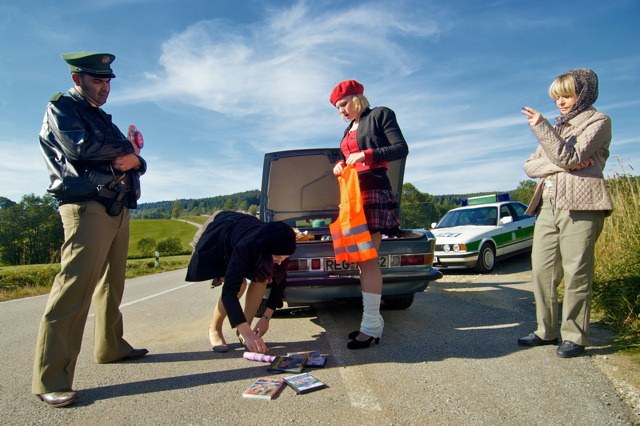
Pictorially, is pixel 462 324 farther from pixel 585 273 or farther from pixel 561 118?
pixel 561 118

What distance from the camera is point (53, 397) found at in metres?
2.53

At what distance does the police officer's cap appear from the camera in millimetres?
2922

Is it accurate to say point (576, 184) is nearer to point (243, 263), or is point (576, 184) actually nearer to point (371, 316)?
point (371, 316)

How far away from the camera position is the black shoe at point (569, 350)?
3.04 meters

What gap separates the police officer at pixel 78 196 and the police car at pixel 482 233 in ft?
24.7

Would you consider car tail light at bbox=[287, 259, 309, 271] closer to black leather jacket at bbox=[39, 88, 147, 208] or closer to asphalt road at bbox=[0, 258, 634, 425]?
asphalt road at bbox=[0, 258, 634, 425]

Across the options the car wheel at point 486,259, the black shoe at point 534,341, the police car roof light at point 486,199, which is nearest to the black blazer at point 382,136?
the black shoe at point 534,341

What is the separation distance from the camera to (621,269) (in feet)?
14.6

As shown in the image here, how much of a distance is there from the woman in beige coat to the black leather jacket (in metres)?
3.12

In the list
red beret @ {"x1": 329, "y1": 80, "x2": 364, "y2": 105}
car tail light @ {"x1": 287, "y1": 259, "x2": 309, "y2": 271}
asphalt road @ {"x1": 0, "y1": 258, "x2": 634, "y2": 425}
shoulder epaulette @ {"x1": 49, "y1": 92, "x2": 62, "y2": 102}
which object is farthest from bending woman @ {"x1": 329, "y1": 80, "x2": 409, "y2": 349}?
shoulder epaulette @ {"x1": 49, "y1": 92, "x2": 62, "y2": 102}

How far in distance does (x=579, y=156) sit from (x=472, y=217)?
7.90 meters

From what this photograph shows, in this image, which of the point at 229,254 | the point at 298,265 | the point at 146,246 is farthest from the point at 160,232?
the point at 229,254

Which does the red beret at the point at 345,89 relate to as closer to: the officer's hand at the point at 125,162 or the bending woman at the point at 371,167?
the bending woman at the point at 371,167

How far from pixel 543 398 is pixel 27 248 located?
7139 centimetres
